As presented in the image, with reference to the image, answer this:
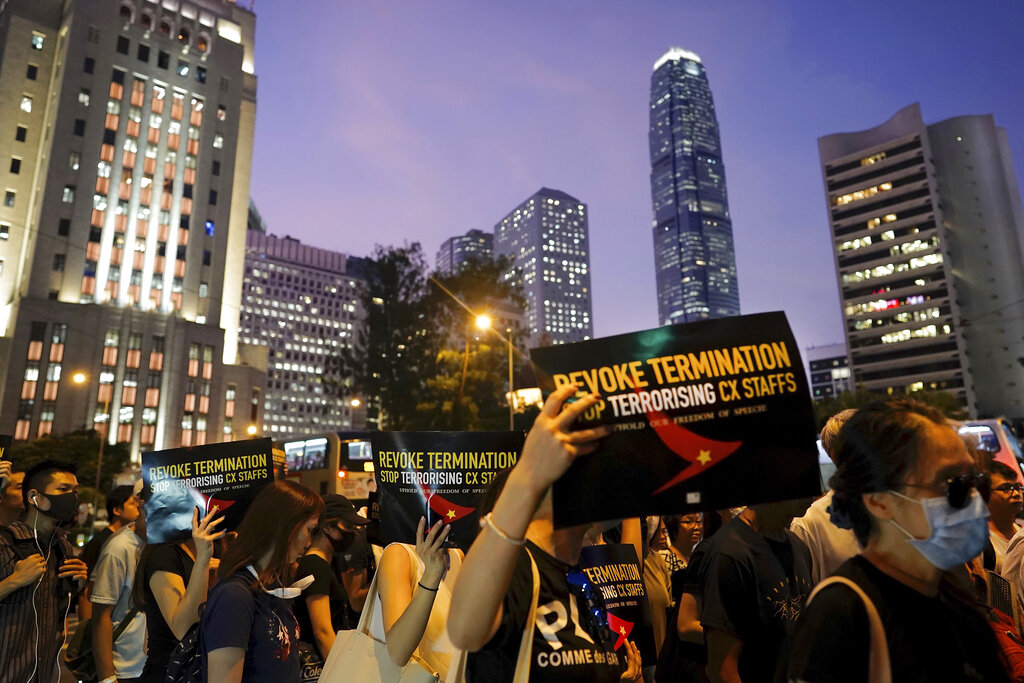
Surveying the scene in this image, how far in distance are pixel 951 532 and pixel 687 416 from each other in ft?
2.79

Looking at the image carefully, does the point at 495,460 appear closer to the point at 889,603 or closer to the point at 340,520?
the point at 340,520

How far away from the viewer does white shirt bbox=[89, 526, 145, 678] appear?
5.11 m

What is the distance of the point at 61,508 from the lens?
16.4 feet

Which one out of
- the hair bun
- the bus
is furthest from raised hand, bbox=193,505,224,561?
the bus

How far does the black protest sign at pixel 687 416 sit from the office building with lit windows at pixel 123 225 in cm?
6987

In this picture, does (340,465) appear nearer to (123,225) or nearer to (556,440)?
(556,440)

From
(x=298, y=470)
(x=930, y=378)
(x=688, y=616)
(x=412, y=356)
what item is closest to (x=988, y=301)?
(x=930, y=378)

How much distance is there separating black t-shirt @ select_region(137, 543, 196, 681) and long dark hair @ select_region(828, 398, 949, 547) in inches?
154

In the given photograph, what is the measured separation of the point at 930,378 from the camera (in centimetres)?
9700

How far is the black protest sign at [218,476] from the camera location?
17.2 ft

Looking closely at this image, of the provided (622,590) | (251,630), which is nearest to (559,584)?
(251,630)

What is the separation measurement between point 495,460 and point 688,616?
57.7 inches

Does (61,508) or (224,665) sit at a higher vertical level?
(61,508)

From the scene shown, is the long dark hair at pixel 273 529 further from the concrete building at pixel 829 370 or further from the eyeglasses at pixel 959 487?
the concrete building at pixel 829 370
